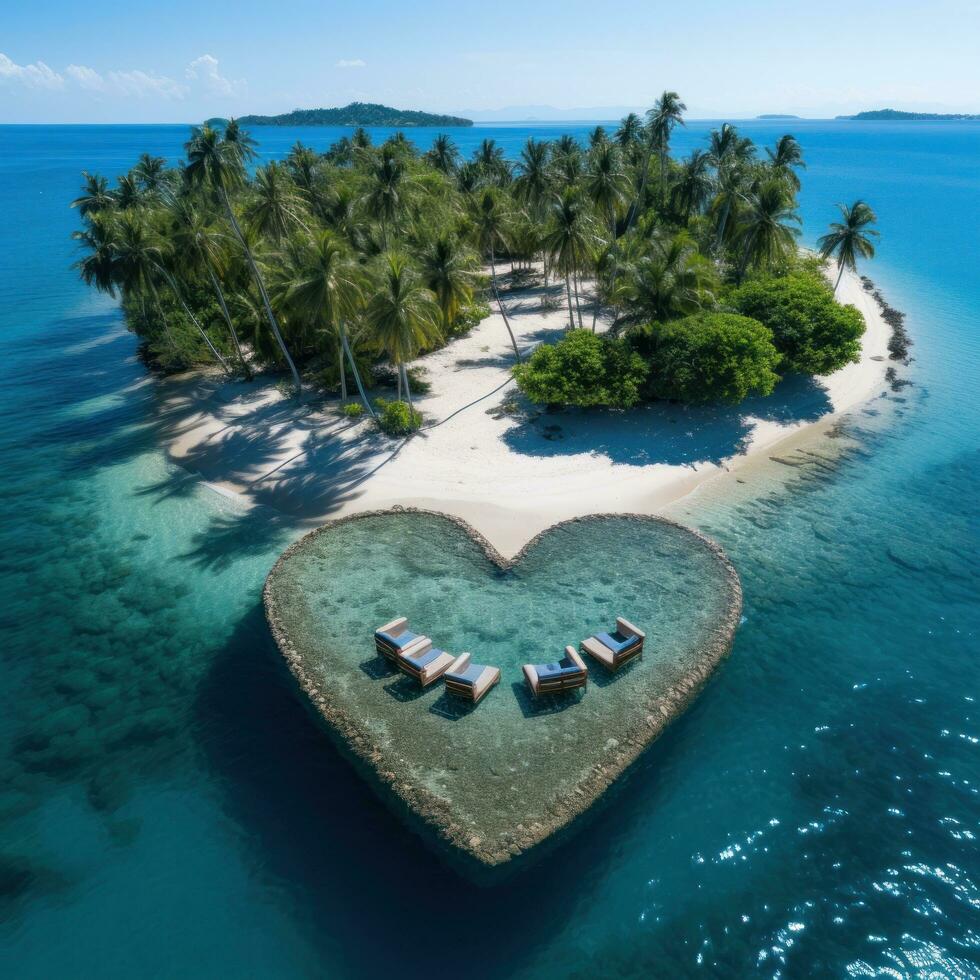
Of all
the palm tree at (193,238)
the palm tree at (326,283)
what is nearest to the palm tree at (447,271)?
the palm tree at (326,283)

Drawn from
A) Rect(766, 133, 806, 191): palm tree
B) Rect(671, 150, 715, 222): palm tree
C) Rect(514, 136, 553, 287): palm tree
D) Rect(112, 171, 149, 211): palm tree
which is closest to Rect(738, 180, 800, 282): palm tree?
Rect(671, 150, 715, 222): palm tree

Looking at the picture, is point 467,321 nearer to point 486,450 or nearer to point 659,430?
point 486,450

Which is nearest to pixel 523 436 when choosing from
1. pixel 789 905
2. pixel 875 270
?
pixel 789 905

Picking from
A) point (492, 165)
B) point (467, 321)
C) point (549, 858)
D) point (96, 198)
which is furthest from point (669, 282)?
point (96, 198)

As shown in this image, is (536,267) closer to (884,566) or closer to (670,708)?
(884,566)

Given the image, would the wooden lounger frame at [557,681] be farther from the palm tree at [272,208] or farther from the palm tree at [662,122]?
the palm tree at [662,122]
